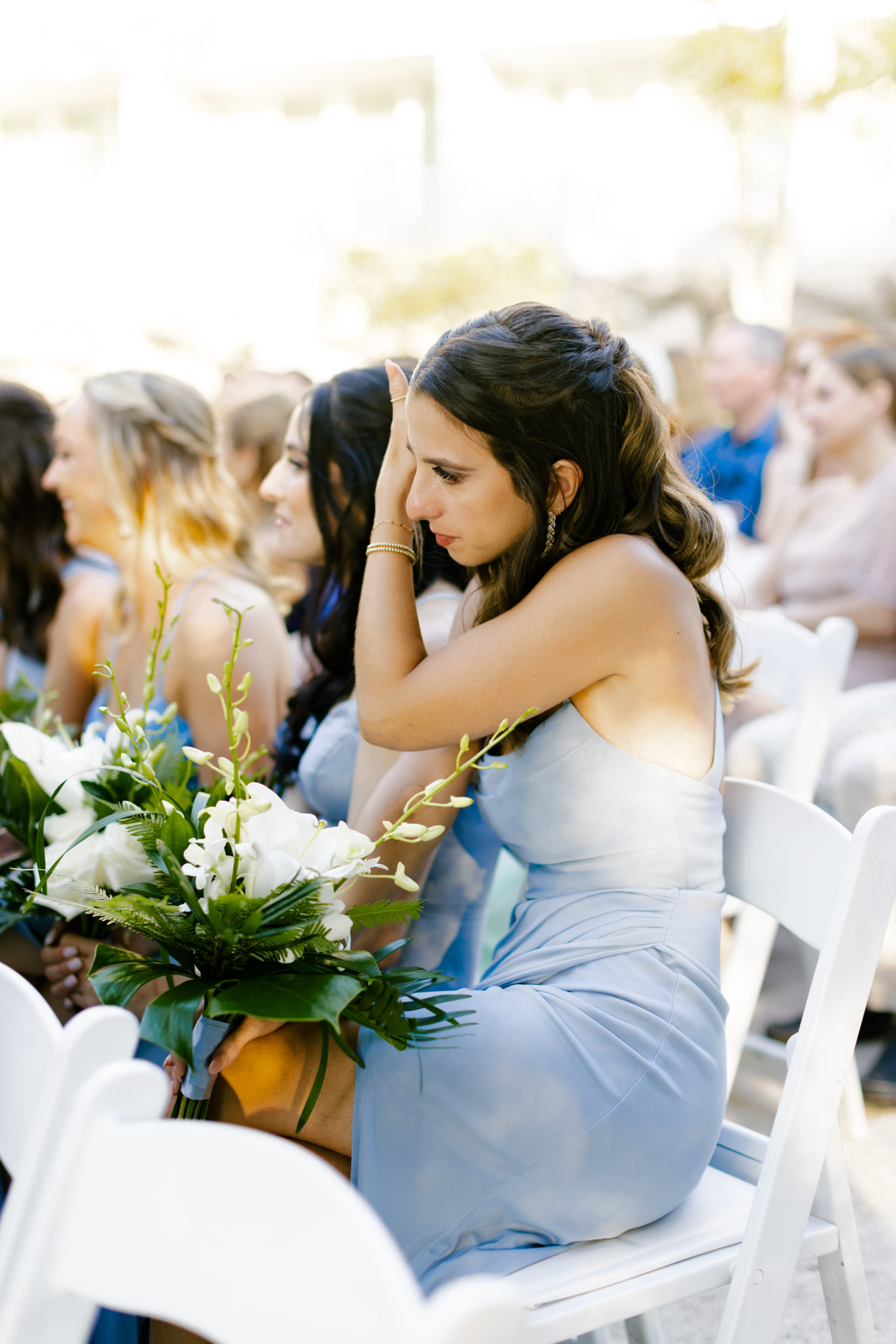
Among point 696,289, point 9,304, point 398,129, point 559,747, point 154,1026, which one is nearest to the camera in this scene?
point 154,1026

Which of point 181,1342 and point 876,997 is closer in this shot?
point 181,1342

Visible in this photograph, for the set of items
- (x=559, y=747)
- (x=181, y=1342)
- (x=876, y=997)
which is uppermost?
(x=559, y=747)

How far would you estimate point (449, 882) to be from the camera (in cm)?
205

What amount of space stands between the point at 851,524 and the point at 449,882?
2596mm

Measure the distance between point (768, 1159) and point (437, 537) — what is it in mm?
925

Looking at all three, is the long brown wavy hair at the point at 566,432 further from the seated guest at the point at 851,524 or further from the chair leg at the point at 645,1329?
the seated guest at the point at 851,524

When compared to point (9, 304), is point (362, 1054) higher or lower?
higher

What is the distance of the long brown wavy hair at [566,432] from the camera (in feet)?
5.31

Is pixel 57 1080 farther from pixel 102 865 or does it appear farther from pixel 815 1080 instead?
pixel 815 1080

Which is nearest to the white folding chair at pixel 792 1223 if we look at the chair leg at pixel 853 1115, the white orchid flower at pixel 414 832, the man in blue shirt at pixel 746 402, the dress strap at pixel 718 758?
the dress strap at pixel 718 758

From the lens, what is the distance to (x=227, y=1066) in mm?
1316

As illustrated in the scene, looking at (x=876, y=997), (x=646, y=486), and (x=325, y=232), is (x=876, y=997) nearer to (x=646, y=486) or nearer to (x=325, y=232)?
(x=646, y=486)

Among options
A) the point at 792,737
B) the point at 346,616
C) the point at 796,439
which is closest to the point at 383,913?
the point at 346,616

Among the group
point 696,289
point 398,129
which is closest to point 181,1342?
point 696,289
